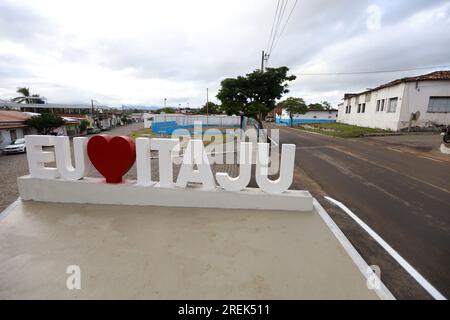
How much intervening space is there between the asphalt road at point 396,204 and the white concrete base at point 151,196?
4.04 feet

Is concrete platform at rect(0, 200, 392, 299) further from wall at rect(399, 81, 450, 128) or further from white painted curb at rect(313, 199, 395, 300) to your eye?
wall at rect(399, 81, 450, 128)

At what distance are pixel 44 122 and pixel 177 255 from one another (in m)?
29.3

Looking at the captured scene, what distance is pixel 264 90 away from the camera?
1617 centimetres

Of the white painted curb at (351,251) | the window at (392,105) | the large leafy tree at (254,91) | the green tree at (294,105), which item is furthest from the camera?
the green tree at (294,105)

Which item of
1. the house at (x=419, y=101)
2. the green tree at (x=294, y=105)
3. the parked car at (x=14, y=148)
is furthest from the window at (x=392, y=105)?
the parked car at (x=14, y=148)

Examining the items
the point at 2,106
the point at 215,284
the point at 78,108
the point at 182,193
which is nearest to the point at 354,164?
the point at 182,193

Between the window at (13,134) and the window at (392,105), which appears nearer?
the window at (13,134)

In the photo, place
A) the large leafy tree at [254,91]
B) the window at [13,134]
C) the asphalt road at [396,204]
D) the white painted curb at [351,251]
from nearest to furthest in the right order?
the white painted curb at [351,251]
the asphalt road at [396,204]
the large leafy tree at [254,91]
the window at [13,134]

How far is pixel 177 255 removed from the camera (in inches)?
131

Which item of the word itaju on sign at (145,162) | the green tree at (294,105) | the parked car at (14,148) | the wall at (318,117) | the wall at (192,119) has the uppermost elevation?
the green tree at (294,105)

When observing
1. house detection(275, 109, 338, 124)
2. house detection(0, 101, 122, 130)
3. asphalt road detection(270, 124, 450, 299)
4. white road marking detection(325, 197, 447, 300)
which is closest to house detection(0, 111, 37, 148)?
house detection(0, 101, 122, 130)

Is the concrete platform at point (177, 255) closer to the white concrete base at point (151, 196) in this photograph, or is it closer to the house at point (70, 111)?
the white concrete base at point (151, 196)

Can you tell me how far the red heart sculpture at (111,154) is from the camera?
4898 millimetres
